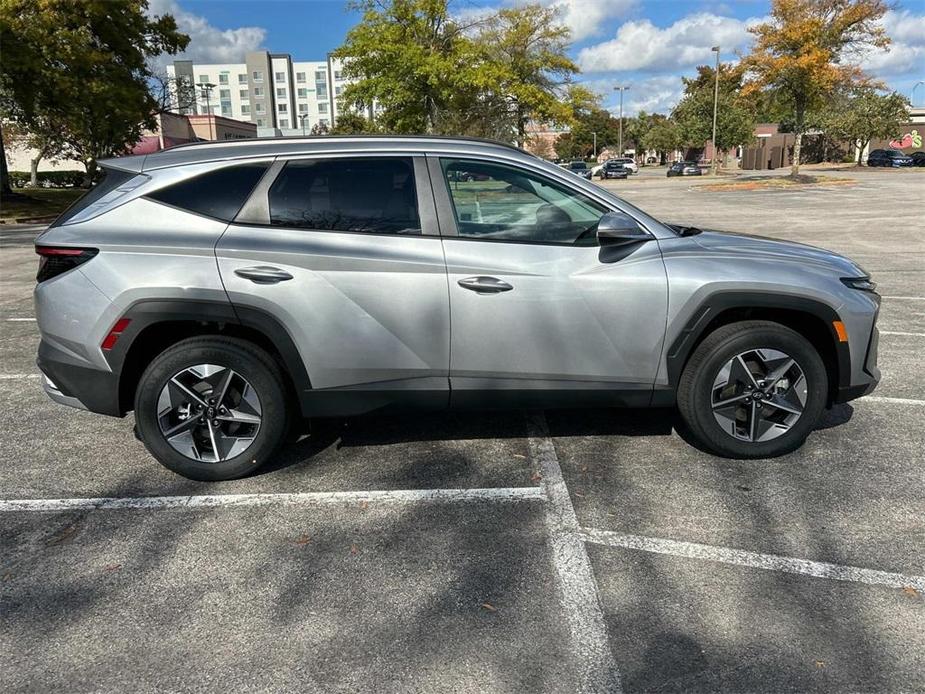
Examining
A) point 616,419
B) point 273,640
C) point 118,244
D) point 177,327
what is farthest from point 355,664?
point 616,419

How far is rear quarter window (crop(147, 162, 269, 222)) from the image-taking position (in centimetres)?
371

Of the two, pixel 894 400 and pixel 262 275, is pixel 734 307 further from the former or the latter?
pixel 262 275

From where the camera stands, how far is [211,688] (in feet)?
7.75

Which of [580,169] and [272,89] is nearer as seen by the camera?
[580,169]

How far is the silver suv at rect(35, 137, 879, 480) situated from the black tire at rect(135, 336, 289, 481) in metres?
0.01

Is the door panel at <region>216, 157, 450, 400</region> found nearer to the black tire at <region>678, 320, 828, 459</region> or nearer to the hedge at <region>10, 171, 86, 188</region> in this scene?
the black tire at <region>678, 320, 828, 459</region>

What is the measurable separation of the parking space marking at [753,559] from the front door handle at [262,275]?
1917mm

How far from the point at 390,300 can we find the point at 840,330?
2419mm

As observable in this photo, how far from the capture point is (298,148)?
12.5 ft

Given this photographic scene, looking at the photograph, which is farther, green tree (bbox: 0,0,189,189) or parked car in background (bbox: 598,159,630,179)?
parked car in background (bbox: 598,159,630,179)

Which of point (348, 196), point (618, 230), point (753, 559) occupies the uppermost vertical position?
point (348, 196)

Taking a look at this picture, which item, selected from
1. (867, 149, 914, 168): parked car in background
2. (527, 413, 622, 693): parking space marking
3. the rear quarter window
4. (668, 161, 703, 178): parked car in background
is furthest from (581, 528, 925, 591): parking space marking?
(867, 149, 914, 168): parked car in background

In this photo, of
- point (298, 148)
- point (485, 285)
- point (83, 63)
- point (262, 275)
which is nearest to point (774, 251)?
point (485, 285)

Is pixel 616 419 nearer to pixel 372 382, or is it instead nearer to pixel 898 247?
pixel 372 382
